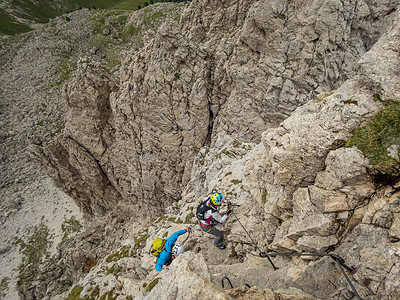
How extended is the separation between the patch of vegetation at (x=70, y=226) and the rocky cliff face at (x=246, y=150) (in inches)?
146

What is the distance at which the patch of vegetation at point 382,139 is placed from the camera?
7.47 m

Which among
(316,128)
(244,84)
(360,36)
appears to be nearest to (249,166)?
(316,128)

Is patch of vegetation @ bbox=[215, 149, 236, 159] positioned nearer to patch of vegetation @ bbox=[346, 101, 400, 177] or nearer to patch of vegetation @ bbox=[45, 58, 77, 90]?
patch of vegetation @ bbox=[346, 101, 400, 177]

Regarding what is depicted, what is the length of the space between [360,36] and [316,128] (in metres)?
18.3

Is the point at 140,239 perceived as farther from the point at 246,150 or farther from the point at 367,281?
the point at 367,281

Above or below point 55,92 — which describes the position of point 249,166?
below

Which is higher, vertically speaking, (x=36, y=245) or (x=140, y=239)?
A: (x=140, y=239)

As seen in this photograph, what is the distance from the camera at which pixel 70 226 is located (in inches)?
1994

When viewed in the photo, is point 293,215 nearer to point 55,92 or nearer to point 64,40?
point 55,92

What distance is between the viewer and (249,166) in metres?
16.5

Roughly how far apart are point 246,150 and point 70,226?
4771cm

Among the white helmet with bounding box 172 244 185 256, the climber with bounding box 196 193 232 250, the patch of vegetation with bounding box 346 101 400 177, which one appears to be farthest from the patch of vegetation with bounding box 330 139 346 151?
the white helmet with bounding box 172 244 185 256

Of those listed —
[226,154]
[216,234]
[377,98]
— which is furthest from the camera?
[226,154]

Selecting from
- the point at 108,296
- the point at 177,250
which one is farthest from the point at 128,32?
the point at 177,250
